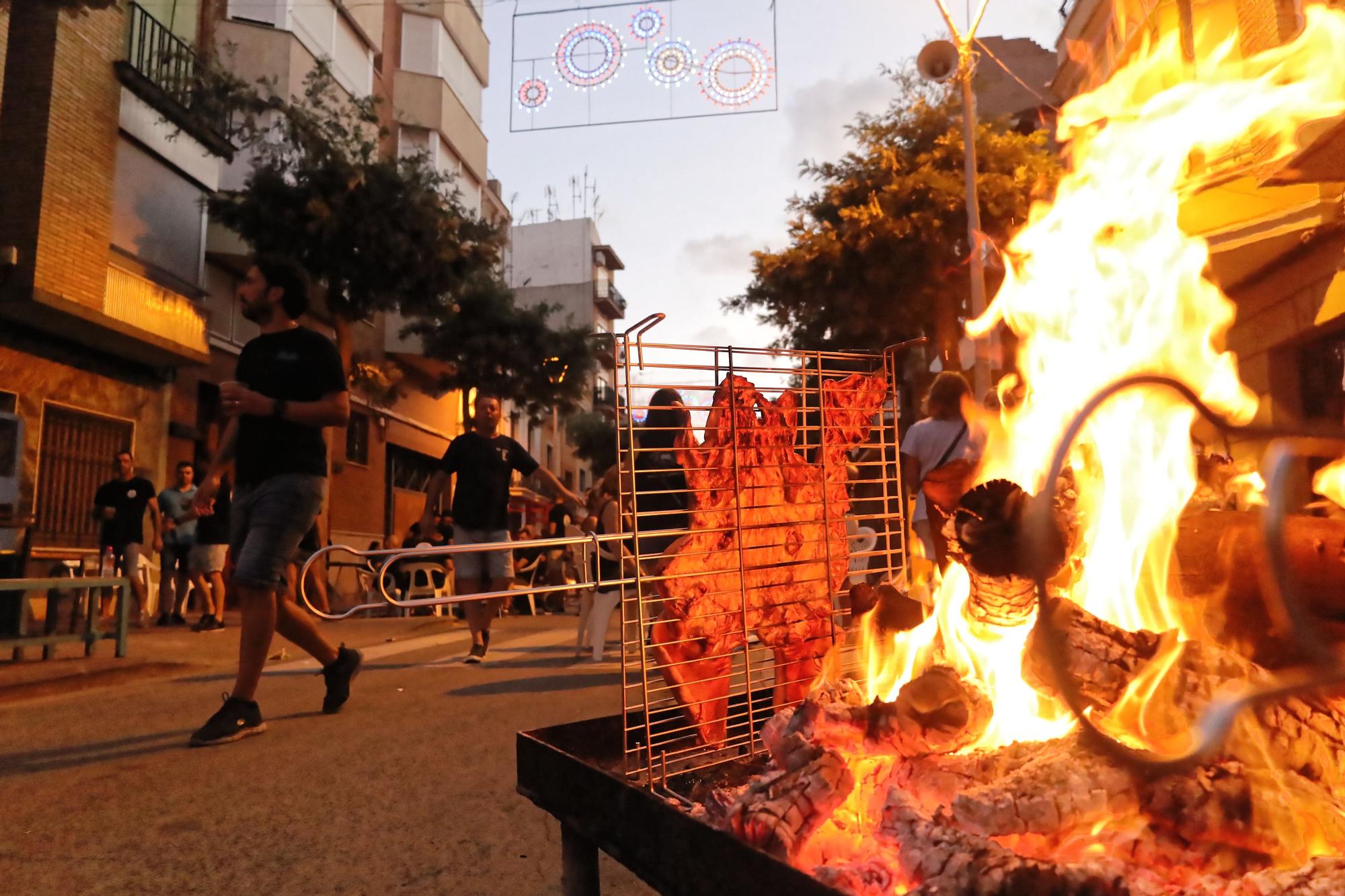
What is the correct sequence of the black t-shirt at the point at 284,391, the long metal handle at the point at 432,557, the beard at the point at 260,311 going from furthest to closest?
the beard at the point at 260,311 → the black t-shirt at the point at 284,391 → the long metal handle at the point at 432,557

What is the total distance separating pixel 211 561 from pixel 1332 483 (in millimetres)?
10653

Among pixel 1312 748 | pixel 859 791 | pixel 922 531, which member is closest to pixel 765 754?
pixel 859 791

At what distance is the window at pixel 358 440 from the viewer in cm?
2350

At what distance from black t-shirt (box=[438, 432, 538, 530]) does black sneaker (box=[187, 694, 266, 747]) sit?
2.70 meters

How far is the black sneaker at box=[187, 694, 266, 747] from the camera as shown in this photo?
159 inches

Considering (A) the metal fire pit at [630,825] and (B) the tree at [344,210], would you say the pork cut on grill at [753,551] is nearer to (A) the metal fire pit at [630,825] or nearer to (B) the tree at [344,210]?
(A) the metal fire pit at [630,825]

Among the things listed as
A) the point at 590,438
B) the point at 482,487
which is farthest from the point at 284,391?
the point at 590,438

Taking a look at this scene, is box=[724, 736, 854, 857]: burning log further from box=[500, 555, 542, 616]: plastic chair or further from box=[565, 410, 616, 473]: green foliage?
box=[565, 410, 616, 473]: green foliage

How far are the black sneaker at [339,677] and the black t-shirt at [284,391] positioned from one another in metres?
1.14

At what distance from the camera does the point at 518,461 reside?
6.78 metres

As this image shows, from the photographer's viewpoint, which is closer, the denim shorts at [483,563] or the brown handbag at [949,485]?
the brown handbag at [949,485]

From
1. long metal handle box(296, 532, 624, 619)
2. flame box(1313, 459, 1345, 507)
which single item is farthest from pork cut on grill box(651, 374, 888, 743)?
flame box(1313, 459, 1345, 507)

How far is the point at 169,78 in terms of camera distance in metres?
16.1

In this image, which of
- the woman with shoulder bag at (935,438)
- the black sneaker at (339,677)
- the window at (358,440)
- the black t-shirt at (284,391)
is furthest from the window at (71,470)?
the woman with shoulder bag at (935,438)
